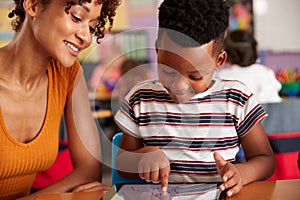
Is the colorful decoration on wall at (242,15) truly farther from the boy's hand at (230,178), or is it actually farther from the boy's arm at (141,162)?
the boy's hand at (230,178)

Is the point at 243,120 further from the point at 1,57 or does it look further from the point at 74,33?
the point at 1,57

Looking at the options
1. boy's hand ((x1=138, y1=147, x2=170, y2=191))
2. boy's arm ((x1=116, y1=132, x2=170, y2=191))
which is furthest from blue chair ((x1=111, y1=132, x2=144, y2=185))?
boy's hand ((x1=138, y1=147, x2=170, y2=191))

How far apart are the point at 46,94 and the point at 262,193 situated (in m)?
0.60

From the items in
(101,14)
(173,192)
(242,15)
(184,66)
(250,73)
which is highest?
(101,14)

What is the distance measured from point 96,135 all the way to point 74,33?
1.04 ft

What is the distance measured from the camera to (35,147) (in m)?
1.10

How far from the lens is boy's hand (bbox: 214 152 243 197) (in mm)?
853

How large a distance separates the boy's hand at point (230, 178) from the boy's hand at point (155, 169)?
0.10 meters

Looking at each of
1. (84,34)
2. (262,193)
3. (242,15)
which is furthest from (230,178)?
(242,15)

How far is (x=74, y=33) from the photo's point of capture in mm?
966

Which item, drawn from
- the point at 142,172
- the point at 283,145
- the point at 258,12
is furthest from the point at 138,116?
the point at 258,12

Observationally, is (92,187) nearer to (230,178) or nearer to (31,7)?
(230,178)

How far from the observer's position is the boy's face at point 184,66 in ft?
3.20

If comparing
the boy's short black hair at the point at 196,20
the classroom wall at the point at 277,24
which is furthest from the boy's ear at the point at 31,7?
the classroom wall at the point at 277,24
